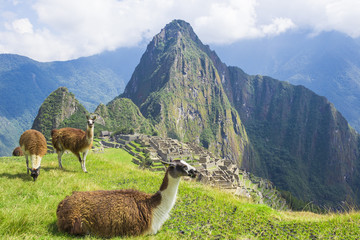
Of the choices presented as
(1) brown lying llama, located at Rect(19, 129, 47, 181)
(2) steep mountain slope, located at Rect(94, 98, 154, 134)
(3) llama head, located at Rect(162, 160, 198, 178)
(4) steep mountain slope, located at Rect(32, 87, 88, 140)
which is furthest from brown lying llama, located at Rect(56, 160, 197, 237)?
(2) steep mountain slope, located at Rect(94, 98, 154, 134)

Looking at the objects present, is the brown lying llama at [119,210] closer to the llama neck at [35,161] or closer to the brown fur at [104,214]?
the brown fur at [104,214]

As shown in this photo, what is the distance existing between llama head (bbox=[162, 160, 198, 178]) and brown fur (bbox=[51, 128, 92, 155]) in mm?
6436

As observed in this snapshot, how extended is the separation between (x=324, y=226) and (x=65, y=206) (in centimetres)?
630

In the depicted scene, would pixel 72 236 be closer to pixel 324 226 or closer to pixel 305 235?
pixel 305 235

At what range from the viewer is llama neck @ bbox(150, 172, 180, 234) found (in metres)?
4.76

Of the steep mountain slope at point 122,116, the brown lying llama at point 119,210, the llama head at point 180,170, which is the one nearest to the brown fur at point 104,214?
the brown lying llama at point 119,210

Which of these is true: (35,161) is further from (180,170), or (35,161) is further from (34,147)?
(180,170)

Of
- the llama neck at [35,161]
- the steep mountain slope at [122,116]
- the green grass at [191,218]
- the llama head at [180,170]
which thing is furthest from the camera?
the steep mountain slope at [122,116]

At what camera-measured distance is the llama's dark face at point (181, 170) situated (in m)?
4.71

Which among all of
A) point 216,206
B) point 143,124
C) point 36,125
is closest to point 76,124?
point 36,125

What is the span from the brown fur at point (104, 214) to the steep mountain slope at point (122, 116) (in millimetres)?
126499

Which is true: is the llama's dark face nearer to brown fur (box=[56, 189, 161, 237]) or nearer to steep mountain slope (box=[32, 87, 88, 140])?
brown fur (box=[56, 189, 161, 237])

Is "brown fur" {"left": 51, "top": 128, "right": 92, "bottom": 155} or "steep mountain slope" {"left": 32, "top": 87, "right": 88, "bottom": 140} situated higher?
"steep mountain slope" {"left": 32, "top": 87, "right": 88, "bottom": 140}

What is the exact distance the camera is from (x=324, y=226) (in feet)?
18.2
